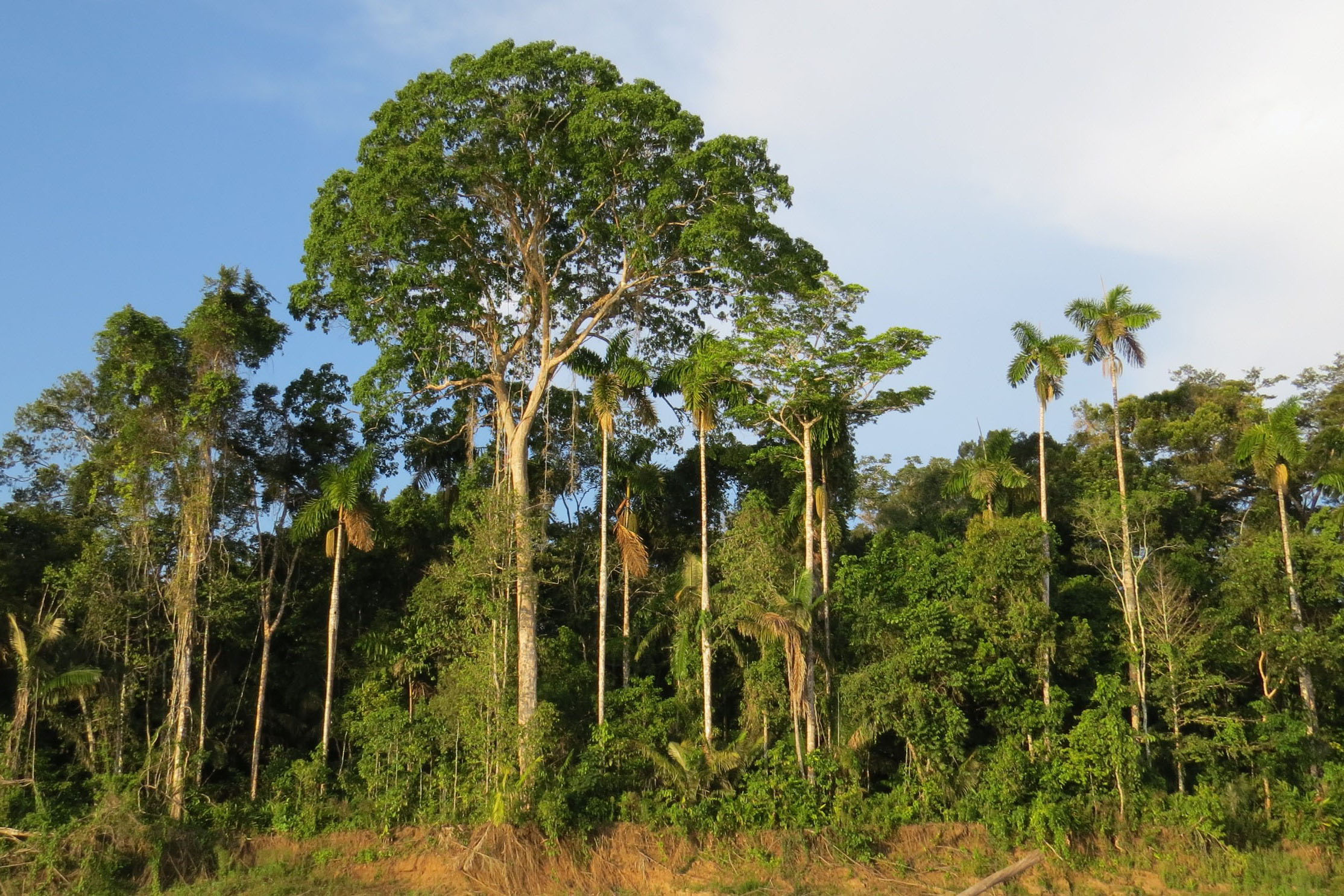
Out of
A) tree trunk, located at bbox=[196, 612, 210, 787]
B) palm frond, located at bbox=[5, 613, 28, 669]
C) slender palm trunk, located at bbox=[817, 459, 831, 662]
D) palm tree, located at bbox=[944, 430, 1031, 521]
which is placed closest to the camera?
palm frond, located at bbox=[5, 613, 28, 669]

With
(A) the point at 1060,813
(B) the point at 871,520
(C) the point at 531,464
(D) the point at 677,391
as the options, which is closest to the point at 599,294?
(D) the point at 677,391

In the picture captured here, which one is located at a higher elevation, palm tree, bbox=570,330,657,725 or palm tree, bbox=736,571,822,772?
palm tree, bbox=570,330,657,725

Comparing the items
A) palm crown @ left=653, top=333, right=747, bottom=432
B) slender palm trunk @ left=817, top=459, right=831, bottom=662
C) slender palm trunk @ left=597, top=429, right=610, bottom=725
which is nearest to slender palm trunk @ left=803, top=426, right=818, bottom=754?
slender palm trunk @ left=817, top=459, right=831, bottom=662

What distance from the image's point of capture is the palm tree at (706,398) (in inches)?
834

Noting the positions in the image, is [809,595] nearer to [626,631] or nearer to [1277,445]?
[626,631]

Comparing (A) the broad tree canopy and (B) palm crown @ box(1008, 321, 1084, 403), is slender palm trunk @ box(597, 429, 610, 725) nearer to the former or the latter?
(A) the broad tree canopy

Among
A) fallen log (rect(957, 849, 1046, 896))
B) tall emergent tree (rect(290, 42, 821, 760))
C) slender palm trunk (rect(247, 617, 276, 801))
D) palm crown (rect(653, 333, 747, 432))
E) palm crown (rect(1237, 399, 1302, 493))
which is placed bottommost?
fallen log (rect(957, 849, 1046, 896))

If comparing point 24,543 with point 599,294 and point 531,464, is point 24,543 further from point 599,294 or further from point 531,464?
point 599,294

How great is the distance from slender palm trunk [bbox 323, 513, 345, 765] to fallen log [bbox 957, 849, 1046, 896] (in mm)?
12655

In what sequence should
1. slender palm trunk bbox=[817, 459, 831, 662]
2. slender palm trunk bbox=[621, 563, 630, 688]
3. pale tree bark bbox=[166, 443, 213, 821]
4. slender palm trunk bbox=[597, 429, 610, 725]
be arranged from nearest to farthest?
pale tree bark bbox=[166, 443, 213, 821]
slender palm trunk bbox=[597, 429, 610, 725]
slender palm trunk bbox=[817, 459, 831, 662]
slender palm trunk bbox=[621, 563, 630, 688]

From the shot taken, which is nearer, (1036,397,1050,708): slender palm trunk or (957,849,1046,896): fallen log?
(957,849,1046,896): fallen log

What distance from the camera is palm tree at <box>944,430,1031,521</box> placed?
25.7 m

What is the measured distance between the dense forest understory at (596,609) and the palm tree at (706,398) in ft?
0.48

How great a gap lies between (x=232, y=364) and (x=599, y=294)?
830 centimetres
